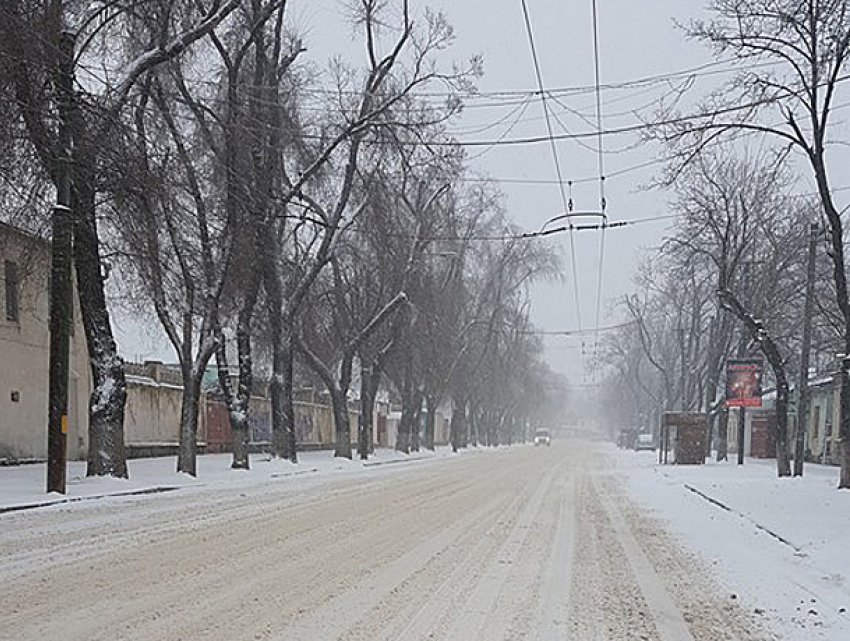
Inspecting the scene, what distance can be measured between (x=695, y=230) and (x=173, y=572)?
29.9 meters

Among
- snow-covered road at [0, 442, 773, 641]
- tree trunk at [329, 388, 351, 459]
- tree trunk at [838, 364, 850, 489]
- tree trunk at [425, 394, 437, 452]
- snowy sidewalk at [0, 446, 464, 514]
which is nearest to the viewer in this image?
snow-covered road at [0, 442, 773, 641]

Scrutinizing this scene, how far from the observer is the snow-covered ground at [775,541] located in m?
8.98

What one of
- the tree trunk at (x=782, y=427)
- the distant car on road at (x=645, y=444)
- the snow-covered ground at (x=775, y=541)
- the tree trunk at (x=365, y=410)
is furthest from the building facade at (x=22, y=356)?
the distant car on road at (x=645, y=444)

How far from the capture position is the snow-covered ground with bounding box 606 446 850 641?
898 cm

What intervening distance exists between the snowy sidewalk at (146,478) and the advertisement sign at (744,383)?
44.1 ft

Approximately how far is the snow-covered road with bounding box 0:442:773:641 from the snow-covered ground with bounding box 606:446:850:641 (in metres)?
0.38

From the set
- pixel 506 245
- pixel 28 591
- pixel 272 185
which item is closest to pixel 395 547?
pixel 28 591

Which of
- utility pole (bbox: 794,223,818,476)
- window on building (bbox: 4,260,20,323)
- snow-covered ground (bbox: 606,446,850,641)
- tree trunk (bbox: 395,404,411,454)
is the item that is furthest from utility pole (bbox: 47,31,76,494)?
tree trunk (bbox: 395,404,411,454)

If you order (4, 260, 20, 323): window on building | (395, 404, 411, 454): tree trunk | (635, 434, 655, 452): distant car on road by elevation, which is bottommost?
(635, 434, 655, 452): distant car on road

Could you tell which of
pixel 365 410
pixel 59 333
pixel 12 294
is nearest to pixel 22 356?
pixel 12 294

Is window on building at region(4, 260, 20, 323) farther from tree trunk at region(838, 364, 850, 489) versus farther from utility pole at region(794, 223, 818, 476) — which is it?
utility pole at region(794, 223, 818, 476)

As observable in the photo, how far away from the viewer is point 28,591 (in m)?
8.78

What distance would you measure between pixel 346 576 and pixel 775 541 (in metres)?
7.43

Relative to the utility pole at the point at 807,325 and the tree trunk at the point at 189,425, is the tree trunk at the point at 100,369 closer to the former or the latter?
the tree trunk at the point at 189,425
